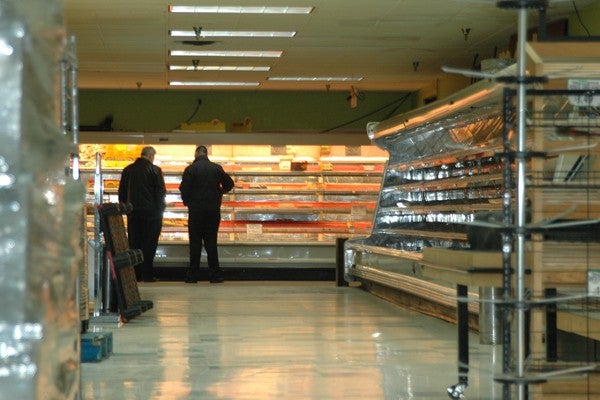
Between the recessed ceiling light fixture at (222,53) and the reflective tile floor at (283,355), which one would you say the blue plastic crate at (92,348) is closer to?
the reflective tile floor at (283,355)

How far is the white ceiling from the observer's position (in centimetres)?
1166

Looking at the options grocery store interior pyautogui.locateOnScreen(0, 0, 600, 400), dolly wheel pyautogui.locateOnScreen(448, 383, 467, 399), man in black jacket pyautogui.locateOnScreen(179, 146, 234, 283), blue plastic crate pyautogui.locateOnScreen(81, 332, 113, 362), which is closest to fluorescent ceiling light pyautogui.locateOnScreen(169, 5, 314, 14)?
grocery store interior pyautogui.locateOnScreen(0, 0, 600, 400)

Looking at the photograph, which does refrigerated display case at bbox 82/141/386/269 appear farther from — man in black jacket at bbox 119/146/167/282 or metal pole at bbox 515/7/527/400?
metal pole at bbox 515/7/527/400

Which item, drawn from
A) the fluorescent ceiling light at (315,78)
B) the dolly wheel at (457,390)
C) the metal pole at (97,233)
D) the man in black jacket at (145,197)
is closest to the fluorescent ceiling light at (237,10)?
the man in black jacket at (145,197)

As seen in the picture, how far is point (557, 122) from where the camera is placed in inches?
172

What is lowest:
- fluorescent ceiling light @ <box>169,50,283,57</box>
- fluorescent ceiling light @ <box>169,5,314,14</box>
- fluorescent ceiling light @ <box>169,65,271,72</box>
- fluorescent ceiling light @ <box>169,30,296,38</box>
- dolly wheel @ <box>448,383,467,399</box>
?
dolly wheel @ <box>448,383,467,399</box>

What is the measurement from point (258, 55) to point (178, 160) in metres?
2.46

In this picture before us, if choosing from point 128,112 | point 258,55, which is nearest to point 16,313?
point 258,55

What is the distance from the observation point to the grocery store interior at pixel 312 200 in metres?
2.38

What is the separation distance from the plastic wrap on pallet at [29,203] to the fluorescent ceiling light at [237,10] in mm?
9535

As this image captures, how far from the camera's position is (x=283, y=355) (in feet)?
24.1

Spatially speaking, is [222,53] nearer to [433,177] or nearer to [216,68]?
[216,68]

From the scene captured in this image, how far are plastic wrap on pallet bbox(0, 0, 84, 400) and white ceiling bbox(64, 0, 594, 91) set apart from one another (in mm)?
9181

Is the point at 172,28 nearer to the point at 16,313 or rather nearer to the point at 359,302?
the point at 359,302
